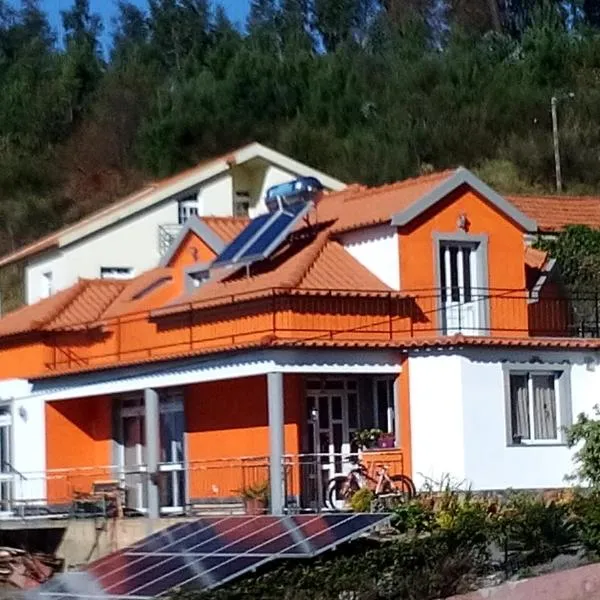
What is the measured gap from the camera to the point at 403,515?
96.5ft

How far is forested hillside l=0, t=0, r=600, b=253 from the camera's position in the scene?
74.2m

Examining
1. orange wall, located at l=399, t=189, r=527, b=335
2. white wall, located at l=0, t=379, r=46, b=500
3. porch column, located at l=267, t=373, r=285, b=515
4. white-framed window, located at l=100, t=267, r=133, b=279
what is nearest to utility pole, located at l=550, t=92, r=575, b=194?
white-framed window, located at l=100, t=267, r=133, b=279

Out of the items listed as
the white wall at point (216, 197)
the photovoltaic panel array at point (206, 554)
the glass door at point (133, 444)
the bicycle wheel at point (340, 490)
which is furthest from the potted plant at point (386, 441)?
the white wall at point (216, 197)

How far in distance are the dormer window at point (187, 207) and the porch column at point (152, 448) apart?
53.6 ft

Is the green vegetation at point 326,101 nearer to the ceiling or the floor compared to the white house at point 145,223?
nearer to the ceiling

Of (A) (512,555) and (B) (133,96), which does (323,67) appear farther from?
(A) (512,555)

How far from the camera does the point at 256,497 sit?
108 feet

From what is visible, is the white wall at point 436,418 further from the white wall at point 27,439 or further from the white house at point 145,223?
the white house at point 145,223

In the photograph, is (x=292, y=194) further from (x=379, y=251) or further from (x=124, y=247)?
(x=124, y=247)

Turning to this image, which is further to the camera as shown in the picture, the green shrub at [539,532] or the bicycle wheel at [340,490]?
the bicycle wheel at [340,490]

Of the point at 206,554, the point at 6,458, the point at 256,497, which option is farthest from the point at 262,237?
the point at 206,554

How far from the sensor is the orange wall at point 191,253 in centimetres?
3909

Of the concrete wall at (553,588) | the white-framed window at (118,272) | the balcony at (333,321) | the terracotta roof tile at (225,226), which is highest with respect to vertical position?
the white-framed window at (118,272)

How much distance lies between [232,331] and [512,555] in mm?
10028
